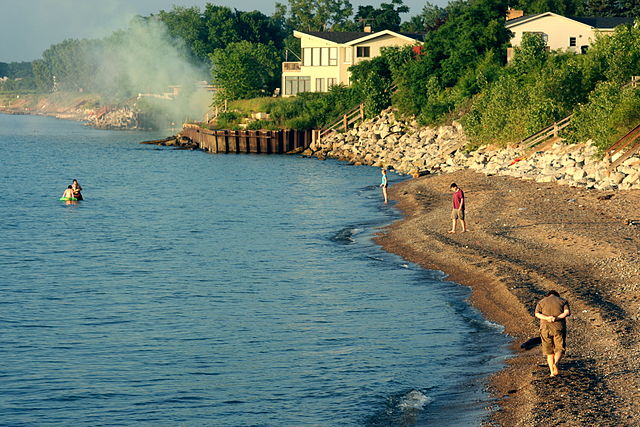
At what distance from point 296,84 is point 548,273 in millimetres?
85455

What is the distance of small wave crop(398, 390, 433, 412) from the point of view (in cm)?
2138

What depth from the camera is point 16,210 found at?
195 feet

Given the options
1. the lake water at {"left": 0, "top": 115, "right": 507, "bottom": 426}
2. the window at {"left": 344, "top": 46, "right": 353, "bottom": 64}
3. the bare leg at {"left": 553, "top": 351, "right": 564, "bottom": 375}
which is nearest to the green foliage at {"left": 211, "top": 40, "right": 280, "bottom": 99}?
the window at {"left": 344, "top": 46, "right": 353, "bottom": 64}

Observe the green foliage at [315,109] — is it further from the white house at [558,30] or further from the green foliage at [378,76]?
the white house at [558,30]

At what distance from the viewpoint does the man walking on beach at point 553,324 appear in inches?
807

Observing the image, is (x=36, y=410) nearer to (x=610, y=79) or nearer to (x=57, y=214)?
(x=57, y=214)

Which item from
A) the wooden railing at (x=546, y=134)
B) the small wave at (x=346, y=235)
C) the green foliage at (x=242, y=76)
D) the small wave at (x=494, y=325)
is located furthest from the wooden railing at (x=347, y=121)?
the small wave at (x=494, y=325)

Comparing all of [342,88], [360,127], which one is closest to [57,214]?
[360,127]

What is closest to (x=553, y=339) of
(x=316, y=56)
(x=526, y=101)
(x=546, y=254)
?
(x=546, y=254)

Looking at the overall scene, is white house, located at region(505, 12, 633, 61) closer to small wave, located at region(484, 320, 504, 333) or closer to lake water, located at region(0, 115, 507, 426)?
lake water, located at region(0, 115, 507, 426)

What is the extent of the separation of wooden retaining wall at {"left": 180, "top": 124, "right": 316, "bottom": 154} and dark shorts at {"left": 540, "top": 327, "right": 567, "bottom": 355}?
260 feet

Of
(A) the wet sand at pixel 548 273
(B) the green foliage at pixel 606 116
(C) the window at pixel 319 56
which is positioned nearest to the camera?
(A) the wet sand at pixel 548 273

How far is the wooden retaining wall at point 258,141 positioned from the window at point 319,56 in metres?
13.3

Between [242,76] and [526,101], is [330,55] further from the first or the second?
[526,101]
